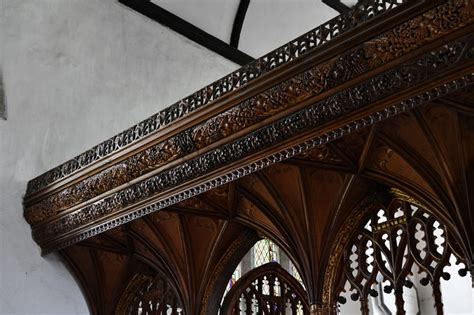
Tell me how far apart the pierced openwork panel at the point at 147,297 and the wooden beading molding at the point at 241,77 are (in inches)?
52.0

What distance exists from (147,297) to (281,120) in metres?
2.99

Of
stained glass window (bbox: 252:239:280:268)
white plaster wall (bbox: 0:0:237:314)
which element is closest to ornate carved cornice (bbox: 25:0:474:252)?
white plaster wall (bbox: 0:0:237:314)

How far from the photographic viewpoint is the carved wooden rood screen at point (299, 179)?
3695 mm

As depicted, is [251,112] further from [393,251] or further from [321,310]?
[321,310]

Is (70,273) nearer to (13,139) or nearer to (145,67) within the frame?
(13,139)

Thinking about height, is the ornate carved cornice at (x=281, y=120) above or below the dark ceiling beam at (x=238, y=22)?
below

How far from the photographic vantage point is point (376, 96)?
12.2 ft

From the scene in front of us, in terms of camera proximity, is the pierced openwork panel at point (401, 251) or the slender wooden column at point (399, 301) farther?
the slender wooden column at point (399, 301)

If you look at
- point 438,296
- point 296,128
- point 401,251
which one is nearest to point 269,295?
point 401,251

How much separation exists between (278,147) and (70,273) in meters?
2.94

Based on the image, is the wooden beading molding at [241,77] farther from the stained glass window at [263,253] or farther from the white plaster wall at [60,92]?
the stained glass window at [263,253]

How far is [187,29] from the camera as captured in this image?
27.1ft

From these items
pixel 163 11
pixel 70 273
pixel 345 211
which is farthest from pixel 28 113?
pixel 345 211

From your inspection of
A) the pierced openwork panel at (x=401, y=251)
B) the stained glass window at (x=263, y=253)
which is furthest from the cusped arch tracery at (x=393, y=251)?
the stained glass window at (x=263, y=253)
